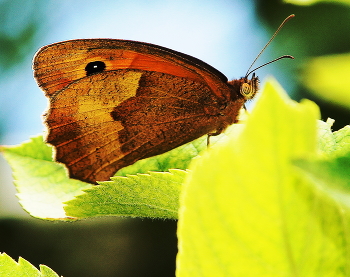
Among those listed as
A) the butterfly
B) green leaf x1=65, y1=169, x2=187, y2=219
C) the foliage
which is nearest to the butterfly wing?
the butterfly

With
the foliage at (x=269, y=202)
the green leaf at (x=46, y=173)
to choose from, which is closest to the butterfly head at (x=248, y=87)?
the green leaf at (x=46, y=173)

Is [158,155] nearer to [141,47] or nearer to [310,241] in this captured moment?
[141,47]

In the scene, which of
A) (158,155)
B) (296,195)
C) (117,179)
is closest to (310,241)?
(296,195)

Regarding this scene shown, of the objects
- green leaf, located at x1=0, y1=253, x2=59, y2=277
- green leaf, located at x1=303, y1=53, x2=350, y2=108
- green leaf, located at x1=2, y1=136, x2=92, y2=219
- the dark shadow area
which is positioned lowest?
the dark shadow area

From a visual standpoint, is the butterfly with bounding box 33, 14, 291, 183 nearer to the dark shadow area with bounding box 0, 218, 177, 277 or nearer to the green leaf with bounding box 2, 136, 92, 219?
the green leaf with bounding box 2, 136, 92, 219

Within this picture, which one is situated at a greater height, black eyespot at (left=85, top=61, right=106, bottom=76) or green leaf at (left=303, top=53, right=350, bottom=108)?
black eyespot at (left=85, top=61, right=106, bottom=76)

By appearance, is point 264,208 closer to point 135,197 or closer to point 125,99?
point 135,197

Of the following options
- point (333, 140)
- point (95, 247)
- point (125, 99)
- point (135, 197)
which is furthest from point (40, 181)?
point (95, 247)
